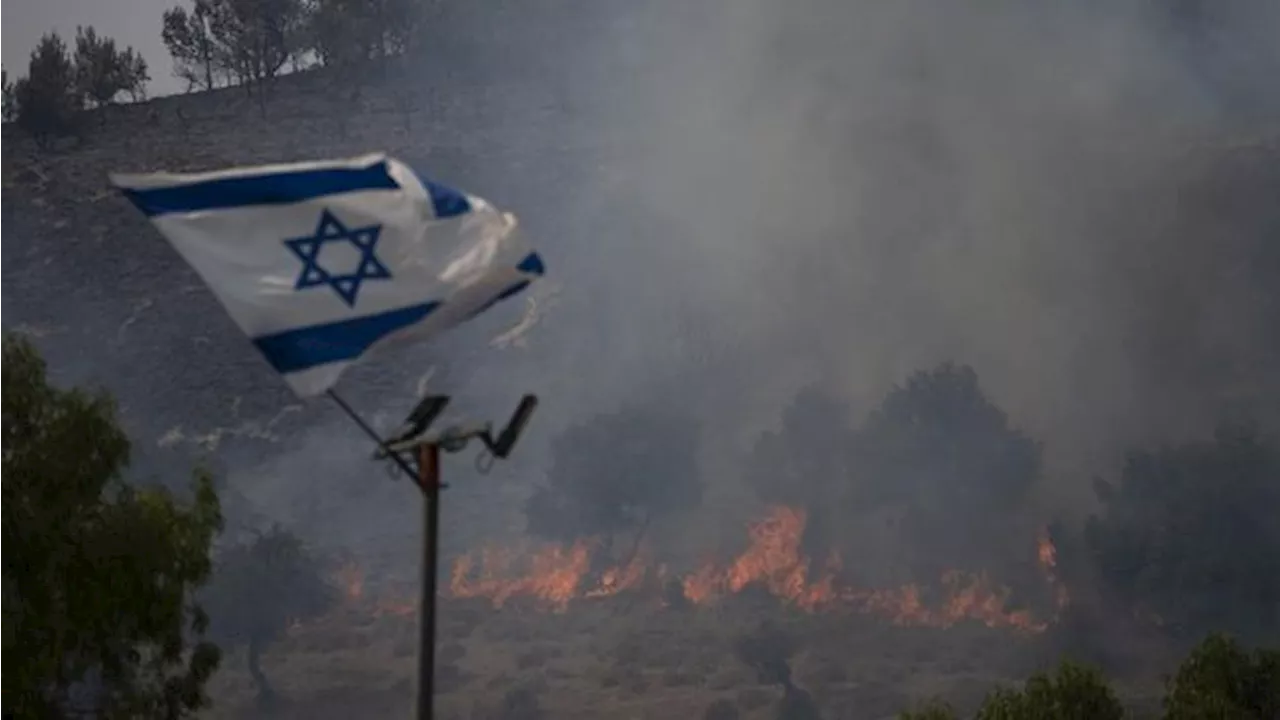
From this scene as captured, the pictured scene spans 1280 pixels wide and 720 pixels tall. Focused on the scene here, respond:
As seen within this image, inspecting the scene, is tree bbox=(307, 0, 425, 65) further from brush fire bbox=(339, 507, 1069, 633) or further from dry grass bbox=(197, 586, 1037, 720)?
dry grass bbox=(197, 586, 1037, 720)

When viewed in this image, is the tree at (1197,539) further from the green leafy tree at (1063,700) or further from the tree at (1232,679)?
the green leafy tree at (1063,700)

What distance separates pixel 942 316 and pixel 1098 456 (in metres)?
15.5

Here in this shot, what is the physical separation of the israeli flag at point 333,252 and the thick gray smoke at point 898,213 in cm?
5962

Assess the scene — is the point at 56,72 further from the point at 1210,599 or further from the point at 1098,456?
the point at 1210,599

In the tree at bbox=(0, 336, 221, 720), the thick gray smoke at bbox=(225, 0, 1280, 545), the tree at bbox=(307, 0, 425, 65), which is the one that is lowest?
the tree at bbox=(0, 336, 221, 720)

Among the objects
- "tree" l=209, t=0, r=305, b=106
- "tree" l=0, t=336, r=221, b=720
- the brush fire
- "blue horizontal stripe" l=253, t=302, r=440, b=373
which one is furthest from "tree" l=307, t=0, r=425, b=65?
"blue horizontal stripe" l=253, t=302, r=440, b=373

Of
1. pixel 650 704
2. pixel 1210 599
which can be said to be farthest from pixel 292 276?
pixel 1210 599

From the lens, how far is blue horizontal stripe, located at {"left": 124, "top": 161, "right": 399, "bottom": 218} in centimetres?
1097

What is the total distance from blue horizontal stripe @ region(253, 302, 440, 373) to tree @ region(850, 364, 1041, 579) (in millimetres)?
56596

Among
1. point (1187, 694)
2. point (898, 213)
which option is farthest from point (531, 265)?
point (898, 213)

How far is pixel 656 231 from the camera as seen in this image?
96.3 m

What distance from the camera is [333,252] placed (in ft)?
35.7

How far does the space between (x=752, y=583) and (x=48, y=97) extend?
2480 inches

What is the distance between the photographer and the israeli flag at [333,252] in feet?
34.9
